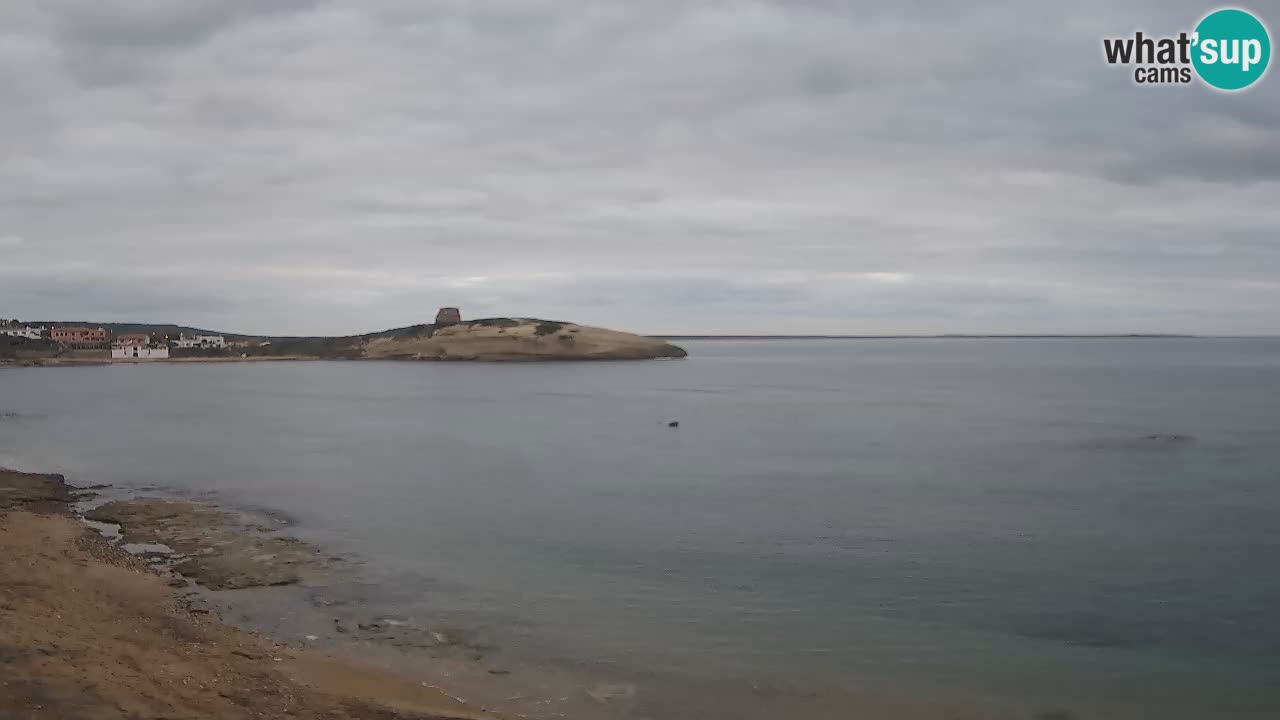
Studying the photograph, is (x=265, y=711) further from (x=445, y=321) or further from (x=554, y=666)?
(x=445, y=321)

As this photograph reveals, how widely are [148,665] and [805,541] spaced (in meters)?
16.5

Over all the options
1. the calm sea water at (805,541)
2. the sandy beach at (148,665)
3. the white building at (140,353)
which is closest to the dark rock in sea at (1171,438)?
the calm sea water at (805,541)

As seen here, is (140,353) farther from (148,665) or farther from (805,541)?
(148,665)

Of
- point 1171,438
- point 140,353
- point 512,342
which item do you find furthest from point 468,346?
point 1171,438

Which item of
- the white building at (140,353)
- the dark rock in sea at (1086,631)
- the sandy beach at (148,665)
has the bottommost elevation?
the dark rock in sea at (1086,631)

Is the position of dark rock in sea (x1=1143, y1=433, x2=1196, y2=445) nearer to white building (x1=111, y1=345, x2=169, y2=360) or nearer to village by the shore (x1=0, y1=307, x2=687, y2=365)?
village by the shore (x1=0, y1=307, x2=687, y2=365)

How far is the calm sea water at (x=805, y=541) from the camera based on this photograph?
15328mm

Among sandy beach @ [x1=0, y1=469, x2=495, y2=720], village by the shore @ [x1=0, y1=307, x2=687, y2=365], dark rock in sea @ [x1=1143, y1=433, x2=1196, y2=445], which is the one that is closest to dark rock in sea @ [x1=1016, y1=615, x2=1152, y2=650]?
sandy beach @ [x1=0, y1=469, x2=495, y2=720]

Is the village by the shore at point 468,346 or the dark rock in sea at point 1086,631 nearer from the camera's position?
the dark rock in sea at point 1086,631

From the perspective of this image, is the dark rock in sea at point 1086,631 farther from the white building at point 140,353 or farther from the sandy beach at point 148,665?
the white building at point 140,353

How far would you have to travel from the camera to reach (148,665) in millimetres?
13047

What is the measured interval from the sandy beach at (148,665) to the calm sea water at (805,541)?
306cm

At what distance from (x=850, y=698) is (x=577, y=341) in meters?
171

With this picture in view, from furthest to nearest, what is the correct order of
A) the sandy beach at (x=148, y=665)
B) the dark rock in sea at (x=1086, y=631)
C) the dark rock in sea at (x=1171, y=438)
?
the dark rock in sea at (x=1171, y=438), the dark rock in sea at (x=1086, y=631), the sandy beach at (x=148, y=665)
